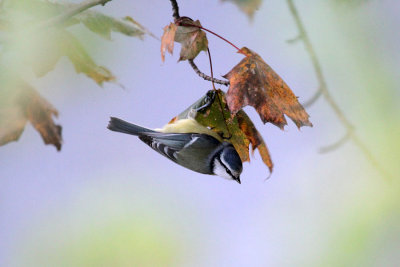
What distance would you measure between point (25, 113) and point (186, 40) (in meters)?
0.33

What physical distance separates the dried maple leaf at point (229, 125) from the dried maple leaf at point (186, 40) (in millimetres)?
77

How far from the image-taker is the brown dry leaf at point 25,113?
732 mm

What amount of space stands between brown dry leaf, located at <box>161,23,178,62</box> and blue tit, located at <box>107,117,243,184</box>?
13 centimetres

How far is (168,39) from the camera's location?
1.99 ft

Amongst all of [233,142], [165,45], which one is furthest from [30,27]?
[233,142]

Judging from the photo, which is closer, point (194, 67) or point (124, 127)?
point (194, 67)

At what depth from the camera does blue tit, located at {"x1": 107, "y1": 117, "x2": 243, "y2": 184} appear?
706mm

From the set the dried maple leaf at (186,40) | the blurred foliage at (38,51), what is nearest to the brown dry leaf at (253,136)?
the dried maple leaf at (186,40)

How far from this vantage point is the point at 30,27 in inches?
27.4

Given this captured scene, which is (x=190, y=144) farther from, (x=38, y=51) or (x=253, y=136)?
(x=38, y=51)

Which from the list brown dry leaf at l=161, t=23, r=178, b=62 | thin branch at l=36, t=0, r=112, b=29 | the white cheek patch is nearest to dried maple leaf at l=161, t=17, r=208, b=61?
brown dry leaf at l=161, t=23, r=178, b=62

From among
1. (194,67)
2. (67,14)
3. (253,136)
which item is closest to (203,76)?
(194,67)

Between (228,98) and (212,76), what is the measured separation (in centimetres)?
4

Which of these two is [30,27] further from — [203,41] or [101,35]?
[203,41]
